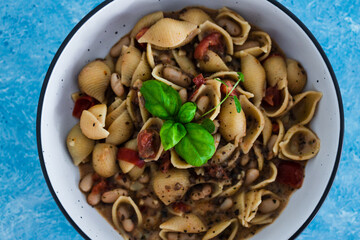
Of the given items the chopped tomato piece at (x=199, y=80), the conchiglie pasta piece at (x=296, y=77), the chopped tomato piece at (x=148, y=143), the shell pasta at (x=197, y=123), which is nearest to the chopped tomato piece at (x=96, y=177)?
the shell pasta at (x=197, y=123)

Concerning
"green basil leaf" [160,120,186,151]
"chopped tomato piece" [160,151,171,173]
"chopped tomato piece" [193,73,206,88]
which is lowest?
"chopped tomato piece" [160,151,171,173]

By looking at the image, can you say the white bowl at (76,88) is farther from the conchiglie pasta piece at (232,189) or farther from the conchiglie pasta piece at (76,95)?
the conchiglie pasta piece at (232,189)

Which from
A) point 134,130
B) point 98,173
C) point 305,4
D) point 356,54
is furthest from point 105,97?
point 356,54

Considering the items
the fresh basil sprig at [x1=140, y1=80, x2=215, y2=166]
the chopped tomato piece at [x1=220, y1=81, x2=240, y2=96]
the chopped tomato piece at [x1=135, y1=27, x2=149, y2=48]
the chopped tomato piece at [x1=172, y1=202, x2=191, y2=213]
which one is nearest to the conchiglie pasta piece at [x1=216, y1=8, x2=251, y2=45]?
the chopped tomato piece at [x1=220, y1=81, x2=240, y2=96]

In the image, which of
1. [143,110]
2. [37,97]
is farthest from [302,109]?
[37,97]

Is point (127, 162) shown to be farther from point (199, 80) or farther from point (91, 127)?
point (199, 80)

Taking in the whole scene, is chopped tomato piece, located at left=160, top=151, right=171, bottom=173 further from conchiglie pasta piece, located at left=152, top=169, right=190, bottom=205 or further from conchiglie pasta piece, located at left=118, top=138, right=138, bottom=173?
conchiglie pasta piece, located at left=118, top=138, right=138, bottom=173
